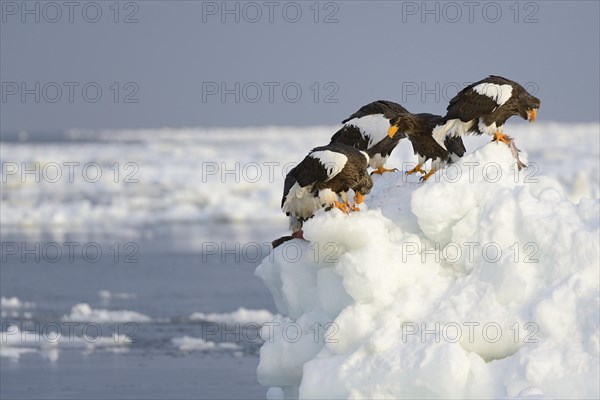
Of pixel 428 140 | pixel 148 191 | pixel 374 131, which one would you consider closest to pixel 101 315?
pixel 374 131

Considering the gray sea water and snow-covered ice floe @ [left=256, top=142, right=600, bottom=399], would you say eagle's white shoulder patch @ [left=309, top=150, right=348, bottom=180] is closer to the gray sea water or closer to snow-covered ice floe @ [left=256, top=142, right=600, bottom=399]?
snow-covered ice floe @ [left=256, top=142, right=600, bottom=399]

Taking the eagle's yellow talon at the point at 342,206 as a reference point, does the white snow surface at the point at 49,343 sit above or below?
below

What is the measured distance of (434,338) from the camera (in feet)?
22.6

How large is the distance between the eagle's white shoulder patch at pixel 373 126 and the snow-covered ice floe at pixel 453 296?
1.27 meters

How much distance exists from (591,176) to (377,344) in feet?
91.9

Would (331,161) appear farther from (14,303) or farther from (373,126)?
(14,303)

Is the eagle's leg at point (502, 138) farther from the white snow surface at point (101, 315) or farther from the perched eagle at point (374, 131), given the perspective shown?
the white snow surface at point (101, 315)

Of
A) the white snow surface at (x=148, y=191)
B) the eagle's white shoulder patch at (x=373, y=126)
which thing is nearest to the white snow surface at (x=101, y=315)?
the white snow surface at (x=148, y=191)

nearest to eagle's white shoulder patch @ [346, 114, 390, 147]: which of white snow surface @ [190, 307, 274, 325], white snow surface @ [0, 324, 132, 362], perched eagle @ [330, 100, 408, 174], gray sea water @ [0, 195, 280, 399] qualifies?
perched eagle @ [330, 100, 408, 174]

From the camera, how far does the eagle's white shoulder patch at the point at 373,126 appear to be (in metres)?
9.13

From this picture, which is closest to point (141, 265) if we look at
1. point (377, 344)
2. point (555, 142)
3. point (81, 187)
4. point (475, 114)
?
point (475, 114)

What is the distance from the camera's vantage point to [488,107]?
335 inches

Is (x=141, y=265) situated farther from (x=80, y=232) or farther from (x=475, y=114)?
(x=475, y=114)

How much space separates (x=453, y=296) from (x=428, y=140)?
6.72ft
